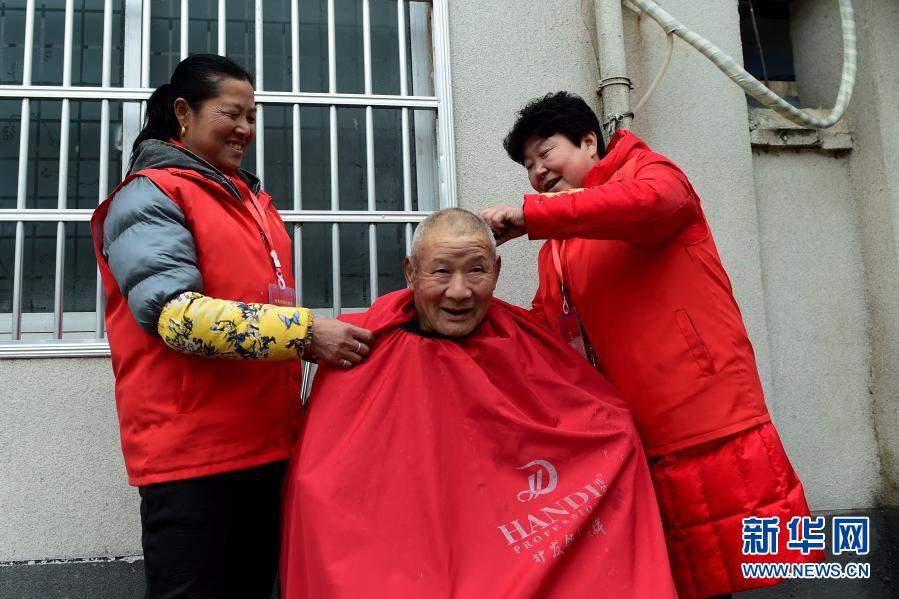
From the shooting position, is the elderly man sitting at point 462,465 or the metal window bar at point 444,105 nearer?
the elderly man sitting at point 462,465

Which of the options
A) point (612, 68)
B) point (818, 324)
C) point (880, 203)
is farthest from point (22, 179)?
point (880, 203)

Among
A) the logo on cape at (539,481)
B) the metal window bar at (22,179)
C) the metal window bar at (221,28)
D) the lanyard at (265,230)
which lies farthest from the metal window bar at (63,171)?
the logo on cape at (539,481)

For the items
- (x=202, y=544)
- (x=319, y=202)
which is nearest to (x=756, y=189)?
(x=319, y=202)

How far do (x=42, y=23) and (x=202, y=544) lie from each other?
2491mm

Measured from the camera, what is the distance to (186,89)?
80.7 inches

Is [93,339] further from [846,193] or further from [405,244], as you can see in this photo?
[846,193]

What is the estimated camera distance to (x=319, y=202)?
3246 mm

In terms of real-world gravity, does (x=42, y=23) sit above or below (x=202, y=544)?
above

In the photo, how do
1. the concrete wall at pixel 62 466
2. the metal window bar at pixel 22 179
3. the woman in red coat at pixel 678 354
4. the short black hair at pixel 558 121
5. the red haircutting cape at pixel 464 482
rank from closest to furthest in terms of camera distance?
the red haircutting cape at pixel 464 482, the woman in red coat at pixel 678 354, the short black hair at pixel 558 121, the concrete wall at pixel 62 466, the metal window bar at pixel 22 179

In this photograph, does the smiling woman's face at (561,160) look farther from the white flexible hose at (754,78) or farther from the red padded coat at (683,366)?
the white flexible hose at (754,78)

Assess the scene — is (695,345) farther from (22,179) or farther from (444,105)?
(22,179)

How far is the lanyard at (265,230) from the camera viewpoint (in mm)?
2088

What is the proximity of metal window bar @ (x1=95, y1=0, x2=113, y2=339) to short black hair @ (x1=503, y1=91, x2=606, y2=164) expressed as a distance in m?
1.75

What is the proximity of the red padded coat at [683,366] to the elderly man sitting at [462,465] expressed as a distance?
135 mm
